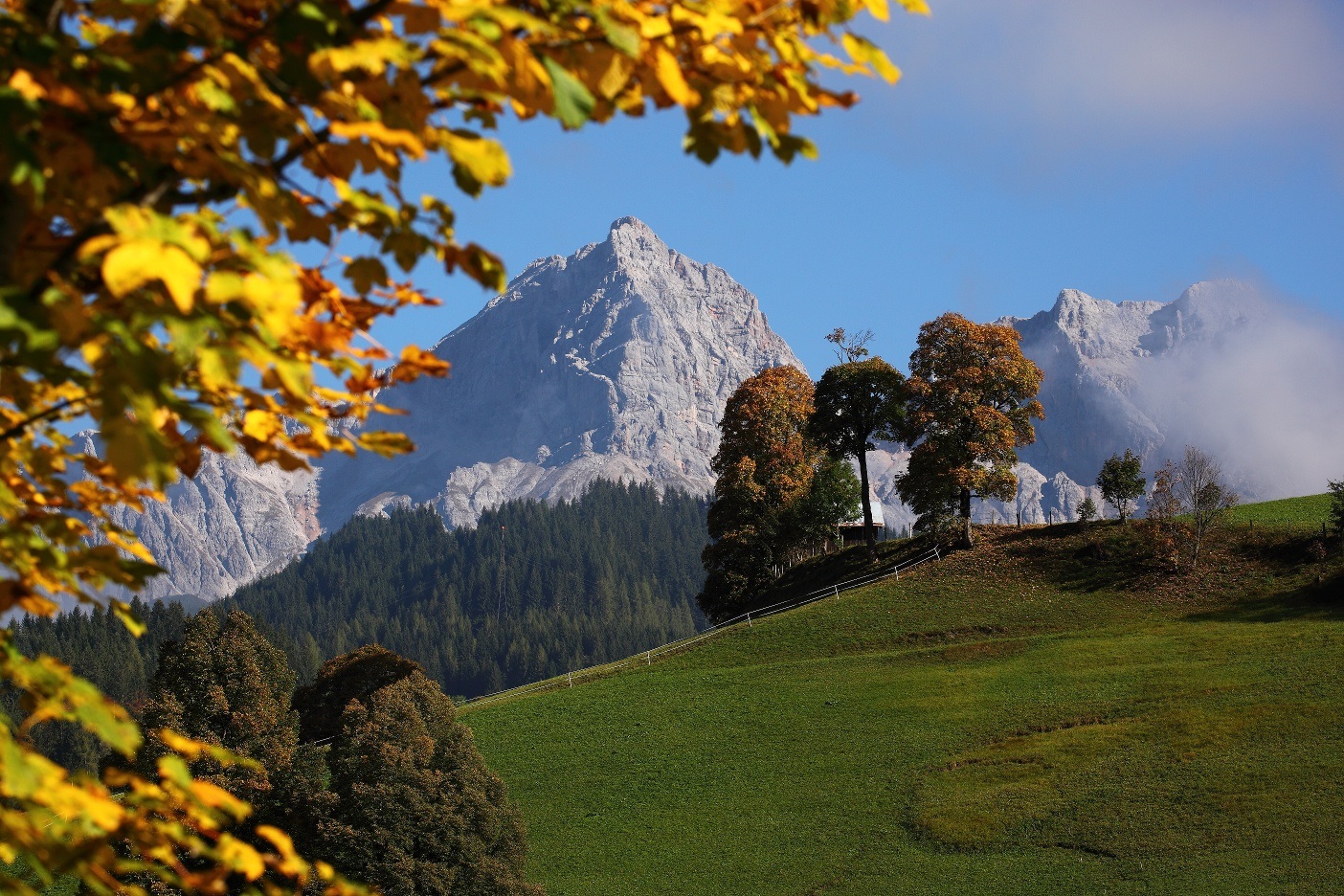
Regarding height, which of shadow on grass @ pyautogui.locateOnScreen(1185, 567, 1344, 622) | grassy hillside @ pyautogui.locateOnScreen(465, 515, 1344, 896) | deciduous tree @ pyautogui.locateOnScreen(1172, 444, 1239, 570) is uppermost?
deciduous tree @ pyautogui.locateOnScreen(1172, 444, 1239, 570)

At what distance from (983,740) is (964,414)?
16346mm

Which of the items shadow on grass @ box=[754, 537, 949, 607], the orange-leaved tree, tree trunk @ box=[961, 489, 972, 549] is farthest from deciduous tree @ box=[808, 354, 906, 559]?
the orange-leaved tree

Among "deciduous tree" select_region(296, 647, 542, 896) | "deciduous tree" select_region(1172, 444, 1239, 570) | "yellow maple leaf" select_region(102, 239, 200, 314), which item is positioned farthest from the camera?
"deciduous tree" select_region(1172, 444, 1239, 570)

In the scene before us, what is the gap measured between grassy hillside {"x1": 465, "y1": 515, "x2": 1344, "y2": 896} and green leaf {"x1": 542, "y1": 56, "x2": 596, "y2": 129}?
68.7 ft

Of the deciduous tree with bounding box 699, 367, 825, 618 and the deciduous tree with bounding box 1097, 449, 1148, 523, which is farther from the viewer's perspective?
the deciduous tree with bounding box 699, 367, 825, 618

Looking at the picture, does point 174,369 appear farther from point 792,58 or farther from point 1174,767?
point 1174,767

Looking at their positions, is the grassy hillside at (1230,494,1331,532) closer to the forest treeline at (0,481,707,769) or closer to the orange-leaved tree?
the orange-leaved tree

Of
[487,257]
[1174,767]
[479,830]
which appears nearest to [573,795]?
[479,830]

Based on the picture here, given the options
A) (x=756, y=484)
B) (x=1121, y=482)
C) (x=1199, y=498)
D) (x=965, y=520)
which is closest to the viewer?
(x=1199, y=498)

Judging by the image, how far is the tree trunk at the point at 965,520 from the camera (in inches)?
1629

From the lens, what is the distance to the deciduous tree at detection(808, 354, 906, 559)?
44906 mm

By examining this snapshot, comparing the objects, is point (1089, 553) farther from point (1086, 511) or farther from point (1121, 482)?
point (1086, 511)

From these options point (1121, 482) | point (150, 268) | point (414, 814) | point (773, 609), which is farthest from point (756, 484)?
point (150, 268)

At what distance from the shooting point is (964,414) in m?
41.1
